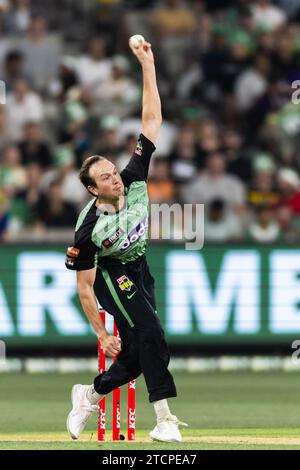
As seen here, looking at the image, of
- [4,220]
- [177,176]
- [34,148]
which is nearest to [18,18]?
[34,148]

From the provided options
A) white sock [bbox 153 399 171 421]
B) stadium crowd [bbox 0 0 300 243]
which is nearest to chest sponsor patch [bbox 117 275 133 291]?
white sock [bbox 153 399 171 421]

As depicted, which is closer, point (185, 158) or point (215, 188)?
point (215, 188)

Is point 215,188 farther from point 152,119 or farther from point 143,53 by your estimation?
point 143,53

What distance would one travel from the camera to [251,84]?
54.1ft

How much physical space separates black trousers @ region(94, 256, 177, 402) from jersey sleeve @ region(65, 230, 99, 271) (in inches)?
7.5

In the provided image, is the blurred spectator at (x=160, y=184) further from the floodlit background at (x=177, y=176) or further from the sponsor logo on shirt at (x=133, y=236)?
the sponsor logo on shirt at (x=133, y=236)

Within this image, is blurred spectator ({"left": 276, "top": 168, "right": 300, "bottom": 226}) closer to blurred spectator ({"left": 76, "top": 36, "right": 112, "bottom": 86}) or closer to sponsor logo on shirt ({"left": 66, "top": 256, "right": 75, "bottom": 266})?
blurred spectator ({"left": 76, "top": 36, "right": 112, "bottom": 86})

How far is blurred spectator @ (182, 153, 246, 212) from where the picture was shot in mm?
14644

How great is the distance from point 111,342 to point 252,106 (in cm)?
870

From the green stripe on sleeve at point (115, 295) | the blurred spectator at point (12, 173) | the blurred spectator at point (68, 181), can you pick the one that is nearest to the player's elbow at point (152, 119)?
the green stripe on sleeve at point (115, 295)

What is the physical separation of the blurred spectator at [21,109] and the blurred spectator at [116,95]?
0.78 meters

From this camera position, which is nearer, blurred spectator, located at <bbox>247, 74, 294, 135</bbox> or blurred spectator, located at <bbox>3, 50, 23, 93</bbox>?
blurred spectator, located at <bbox>3, 50, 23, 93</bbox>

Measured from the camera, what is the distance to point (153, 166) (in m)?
14.7

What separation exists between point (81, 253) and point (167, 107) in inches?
332
